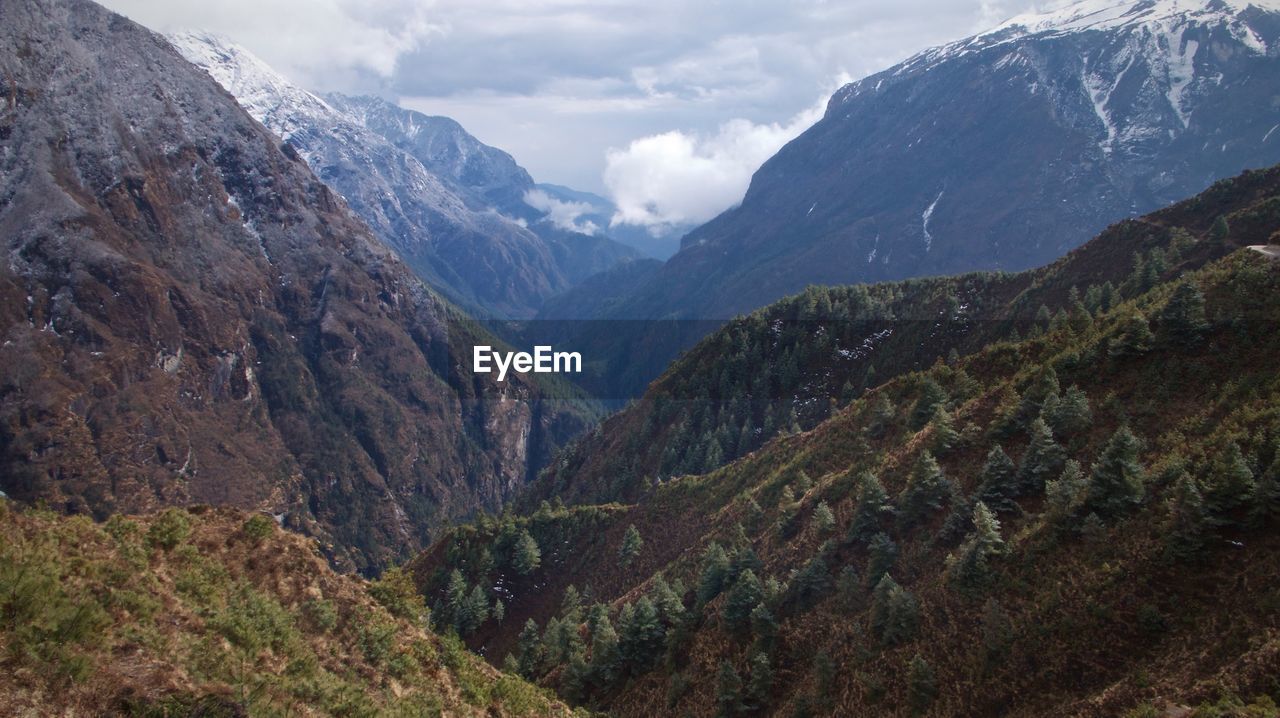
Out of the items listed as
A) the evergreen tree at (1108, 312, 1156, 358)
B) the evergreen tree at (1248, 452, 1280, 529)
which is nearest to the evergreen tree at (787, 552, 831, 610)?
the evergreen tree at (1248, 452, 1280, 529)

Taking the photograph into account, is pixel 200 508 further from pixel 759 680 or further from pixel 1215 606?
pixel 1215 606

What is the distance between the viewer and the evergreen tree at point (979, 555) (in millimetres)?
38844

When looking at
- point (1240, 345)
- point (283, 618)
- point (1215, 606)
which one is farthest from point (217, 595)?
point (1240, 345)

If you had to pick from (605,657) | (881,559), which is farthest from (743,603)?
(605,657)

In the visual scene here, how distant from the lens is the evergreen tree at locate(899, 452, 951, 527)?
47.4 metres

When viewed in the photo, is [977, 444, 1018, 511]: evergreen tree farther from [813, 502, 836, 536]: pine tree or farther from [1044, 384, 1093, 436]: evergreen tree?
[813, 502, 836, 536]: pine tree

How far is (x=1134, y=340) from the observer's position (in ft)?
165

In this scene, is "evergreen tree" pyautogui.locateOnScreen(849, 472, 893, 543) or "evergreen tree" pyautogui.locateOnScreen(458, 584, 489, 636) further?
"evergreen tree" pyautogui.locateOnScreen(458, 584, 489, 636)

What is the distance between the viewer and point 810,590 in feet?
159

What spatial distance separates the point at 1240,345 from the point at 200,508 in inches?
2423

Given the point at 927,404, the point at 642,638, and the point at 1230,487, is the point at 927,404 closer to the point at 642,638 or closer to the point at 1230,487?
the point at 642,638

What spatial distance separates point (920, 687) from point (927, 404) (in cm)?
3274

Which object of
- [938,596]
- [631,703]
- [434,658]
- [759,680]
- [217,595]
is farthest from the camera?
[631,703]

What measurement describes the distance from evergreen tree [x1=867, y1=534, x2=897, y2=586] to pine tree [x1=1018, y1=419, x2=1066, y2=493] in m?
8.57
